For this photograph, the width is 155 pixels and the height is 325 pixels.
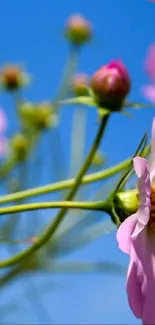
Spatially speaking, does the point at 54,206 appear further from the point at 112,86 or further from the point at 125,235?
the point at 112,86

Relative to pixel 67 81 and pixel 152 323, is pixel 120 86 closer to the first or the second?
pixel 152 323

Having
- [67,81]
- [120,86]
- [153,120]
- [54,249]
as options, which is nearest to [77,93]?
[67,81]

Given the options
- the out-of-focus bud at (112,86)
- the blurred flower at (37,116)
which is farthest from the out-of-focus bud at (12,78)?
the out-of-focus bud at (112,86)

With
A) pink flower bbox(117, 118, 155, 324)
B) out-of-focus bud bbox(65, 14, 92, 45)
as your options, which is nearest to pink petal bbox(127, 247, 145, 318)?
pink flower bbox(117, 118, 155, 324)

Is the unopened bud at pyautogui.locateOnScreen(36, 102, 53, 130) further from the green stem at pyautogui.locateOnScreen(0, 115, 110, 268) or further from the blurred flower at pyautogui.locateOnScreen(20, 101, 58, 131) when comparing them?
the green stem at pyautogui.locateOnScreen(0, 115, 110, 268)

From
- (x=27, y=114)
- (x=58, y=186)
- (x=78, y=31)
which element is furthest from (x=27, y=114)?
(x=58, y=186)

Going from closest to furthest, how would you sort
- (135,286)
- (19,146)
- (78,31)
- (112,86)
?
(135,286) < (112,86) < (19,146) < (78,31)
